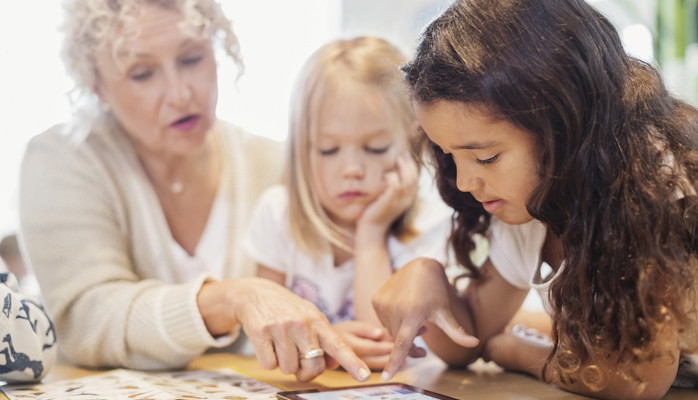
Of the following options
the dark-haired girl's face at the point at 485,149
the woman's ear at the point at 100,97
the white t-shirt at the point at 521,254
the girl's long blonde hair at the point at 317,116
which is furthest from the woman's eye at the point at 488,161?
the woman's ear at the point at 100,97

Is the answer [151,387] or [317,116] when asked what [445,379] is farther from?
[317,116]

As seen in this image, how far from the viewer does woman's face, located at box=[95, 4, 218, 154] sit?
4.29 ft

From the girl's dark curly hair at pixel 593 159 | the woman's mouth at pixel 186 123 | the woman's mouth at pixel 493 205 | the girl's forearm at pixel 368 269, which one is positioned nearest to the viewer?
the girl's dark curly hair at pixel 593 159

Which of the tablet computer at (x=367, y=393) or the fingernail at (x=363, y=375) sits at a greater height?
the fingernail at (x=363, y=375)

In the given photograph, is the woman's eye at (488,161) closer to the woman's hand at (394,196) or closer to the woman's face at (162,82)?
the woman's hand at (394,196)

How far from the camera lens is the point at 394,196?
4.39ft

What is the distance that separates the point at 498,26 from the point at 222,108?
0.89 metres

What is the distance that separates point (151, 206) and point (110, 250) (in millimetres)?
174

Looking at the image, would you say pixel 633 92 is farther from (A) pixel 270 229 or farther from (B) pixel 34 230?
(B) pixel 34 230

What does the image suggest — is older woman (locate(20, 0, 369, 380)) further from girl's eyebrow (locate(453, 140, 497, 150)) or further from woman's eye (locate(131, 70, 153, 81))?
girl's eyebrow (locate(453, 140, 497, 150))

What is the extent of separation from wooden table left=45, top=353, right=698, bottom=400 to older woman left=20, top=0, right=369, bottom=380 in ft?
0.18

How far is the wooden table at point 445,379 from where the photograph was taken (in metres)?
0.96

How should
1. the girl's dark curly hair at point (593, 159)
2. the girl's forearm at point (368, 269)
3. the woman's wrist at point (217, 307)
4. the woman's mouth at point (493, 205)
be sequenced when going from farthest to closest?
the girl's forearm at point (368, 269) < the woman's wrist at point (217, 307) < the woman's mouth at point (493, 205) < the girl's dark curly hair at point (593, 159)

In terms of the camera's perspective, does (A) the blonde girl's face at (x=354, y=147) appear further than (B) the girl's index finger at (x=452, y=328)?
Yes
